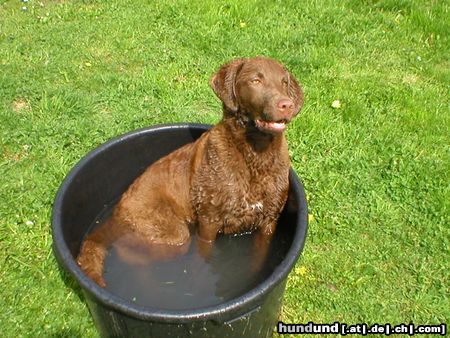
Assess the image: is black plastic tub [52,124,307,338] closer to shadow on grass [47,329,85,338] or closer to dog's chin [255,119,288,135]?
shadow on grass [47,329,85,338]

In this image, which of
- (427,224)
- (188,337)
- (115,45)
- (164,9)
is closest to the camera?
(188,337)

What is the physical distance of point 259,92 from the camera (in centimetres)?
312

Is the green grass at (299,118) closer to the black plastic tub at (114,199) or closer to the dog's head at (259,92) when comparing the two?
the black plastic tub at (114,199)

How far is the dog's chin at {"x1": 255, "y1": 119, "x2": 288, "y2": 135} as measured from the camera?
9.98ft

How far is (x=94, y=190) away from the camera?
394cm

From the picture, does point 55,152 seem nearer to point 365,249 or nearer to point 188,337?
point 188,337

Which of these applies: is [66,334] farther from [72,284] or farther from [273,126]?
[273,126]

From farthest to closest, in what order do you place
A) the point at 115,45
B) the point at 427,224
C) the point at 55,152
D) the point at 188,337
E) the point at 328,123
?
the point at 115,45 → the point at 328,123 → the point at 55,152 → the point at 427,224 → the point at 188,337

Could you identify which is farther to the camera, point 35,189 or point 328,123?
point 328,123

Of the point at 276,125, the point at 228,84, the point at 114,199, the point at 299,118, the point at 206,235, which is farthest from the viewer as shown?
the point at 299,118

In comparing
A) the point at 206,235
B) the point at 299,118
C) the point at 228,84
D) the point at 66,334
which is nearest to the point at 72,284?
the point at 66,334

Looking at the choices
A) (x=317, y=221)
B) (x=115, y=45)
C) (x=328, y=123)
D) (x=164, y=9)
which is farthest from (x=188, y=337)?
(x=164, y=9)

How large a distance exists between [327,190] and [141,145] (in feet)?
5.67

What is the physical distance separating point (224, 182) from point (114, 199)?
1.25 metres
